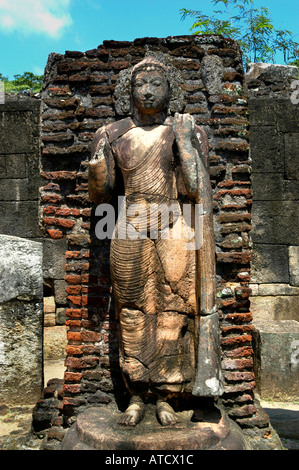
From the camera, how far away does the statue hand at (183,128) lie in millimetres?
3438

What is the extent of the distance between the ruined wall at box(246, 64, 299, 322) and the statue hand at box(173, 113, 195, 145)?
11.6 feet

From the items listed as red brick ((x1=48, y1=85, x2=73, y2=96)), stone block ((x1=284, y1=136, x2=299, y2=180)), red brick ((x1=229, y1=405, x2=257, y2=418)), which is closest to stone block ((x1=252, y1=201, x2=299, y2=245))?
stone block ((x1=284, y1=136, x2=299, y2=180))

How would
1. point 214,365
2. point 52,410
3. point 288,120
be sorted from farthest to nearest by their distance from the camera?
point 288,120 → point 52,410 → point 214,365

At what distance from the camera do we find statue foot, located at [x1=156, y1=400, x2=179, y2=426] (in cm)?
315

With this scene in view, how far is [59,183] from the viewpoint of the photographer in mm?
4367

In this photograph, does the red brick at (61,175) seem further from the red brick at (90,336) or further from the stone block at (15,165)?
the stone block at (15,165)

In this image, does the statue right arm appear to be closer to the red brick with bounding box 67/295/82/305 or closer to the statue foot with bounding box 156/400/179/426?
the red brick with bounding box 67/295/82/305

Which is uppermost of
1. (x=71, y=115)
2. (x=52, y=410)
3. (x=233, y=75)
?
(x=233, y=75)

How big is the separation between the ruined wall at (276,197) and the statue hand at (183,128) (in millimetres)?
3540

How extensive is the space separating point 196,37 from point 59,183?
6.09ft

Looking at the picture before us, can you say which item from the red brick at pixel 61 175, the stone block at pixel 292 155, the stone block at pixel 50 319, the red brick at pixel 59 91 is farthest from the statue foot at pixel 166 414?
the stone block at pixel 292 155

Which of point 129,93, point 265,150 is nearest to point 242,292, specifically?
point 129,93

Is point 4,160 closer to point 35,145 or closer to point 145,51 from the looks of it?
point 35,145

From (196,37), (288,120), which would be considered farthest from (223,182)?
(288,120)
